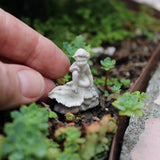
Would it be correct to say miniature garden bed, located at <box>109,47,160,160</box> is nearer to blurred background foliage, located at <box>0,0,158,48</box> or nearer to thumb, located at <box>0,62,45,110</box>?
thumb, located at <box>0,62,45,110</box>

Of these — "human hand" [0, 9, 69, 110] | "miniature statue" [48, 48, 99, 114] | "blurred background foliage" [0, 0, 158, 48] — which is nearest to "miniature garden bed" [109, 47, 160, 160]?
"miniature statue" [48, 48, 99, 114]

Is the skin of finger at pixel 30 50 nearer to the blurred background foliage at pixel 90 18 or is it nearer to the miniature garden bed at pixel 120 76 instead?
the miniature garden bed at pixel 120 76

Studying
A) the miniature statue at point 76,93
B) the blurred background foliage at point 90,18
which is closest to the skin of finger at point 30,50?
the miniature statue at point 76,93

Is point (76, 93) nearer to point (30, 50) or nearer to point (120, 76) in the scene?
point (30, 50)

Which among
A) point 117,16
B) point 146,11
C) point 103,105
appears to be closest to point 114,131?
point 103,105

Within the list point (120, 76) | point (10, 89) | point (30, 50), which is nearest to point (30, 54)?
point (30, 50)
